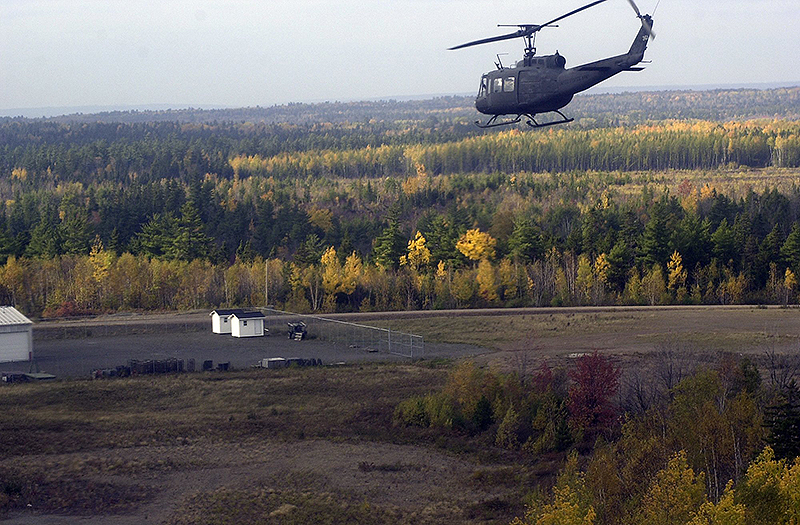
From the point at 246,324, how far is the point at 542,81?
41302mm

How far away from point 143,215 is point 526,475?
270 ft

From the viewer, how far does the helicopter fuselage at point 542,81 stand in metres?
35.9

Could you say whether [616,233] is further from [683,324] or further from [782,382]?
[782,382]

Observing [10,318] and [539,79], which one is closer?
[539,79]

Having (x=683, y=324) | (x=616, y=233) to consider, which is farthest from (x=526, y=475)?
(x=616, y=233)

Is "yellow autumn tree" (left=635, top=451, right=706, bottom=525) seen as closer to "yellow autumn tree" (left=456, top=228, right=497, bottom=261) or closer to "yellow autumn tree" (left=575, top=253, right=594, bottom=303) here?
"yellow autumn tree" (left=575, top=253, right=594, bottom=303)

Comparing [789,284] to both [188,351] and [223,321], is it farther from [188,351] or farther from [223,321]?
[188,351]

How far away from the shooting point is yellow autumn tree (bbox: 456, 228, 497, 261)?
92875 mm

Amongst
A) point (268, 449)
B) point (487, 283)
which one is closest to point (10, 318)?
point (268, 449)

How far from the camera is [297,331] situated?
72438 mm

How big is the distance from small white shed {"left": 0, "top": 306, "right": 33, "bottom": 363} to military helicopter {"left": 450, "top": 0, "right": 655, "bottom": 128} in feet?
127

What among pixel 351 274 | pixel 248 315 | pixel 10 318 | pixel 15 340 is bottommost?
pixel 15 340

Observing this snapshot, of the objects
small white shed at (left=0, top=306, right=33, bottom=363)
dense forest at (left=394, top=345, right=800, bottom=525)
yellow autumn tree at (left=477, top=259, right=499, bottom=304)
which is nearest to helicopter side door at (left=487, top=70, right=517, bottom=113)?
dense forest at (left=394, top=345, right=800, bottom=525)

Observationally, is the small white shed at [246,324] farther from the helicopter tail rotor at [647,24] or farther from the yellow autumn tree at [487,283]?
the helicopter tail rotor at [647,24]
